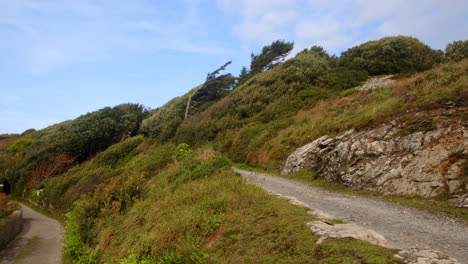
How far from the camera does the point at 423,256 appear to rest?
156 inches

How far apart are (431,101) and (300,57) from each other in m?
25.8

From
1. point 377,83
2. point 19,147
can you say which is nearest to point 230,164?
point 377,83

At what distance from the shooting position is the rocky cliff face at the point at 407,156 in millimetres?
7285

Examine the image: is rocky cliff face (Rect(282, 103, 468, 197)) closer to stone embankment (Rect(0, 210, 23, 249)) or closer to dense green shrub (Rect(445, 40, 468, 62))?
stone embankment (Rect(0, 210, 23, 249))

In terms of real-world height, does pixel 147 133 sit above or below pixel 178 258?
above

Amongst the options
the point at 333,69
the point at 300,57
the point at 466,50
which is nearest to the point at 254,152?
the point at 333,69

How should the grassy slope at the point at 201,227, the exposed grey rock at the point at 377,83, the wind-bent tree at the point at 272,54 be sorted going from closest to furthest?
1. the grassy slope at the point at 201,227
2. the exposed grey rock at the point at 377,83
3. the wind-bent tree at the point at 272,54

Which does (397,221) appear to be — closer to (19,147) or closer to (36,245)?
(36,245)

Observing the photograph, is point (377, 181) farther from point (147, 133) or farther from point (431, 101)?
point (147, 133)

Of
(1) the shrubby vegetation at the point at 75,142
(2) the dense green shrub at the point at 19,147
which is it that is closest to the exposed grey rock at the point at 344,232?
(1) the shrubby vegetation at the point at 75,142

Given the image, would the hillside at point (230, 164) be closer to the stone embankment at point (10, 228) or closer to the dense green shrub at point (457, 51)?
the dense green shrub at point (457, 51)

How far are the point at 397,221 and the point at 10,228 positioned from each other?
69.1 ft

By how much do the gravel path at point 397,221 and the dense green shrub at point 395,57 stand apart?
2366 centimetres

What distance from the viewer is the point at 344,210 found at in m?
7.08
